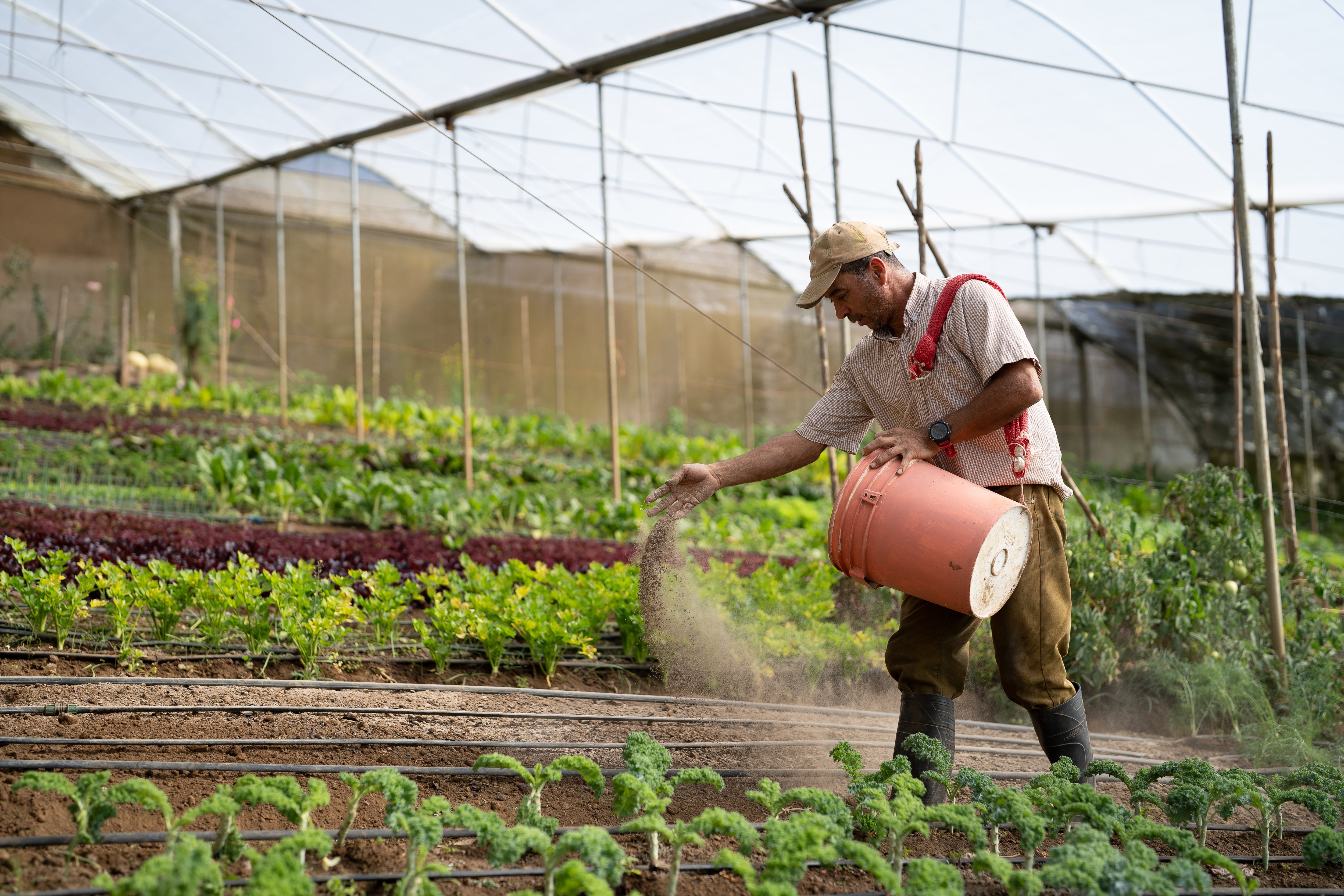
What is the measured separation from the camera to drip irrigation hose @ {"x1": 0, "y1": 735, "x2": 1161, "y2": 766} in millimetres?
2408

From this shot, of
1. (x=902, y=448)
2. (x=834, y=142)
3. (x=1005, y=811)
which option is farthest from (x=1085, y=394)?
(x=1005, y=811)

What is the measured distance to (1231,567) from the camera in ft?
14.4

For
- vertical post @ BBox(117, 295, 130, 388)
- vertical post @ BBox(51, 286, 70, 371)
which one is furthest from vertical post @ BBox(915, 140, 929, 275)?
vertical post @ BBox(51, 286, 70, 371)

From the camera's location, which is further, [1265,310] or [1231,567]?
[1265,310]

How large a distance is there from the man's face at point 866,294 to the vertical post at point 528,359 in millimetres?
11115

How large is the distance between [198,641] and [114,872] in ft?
4.78

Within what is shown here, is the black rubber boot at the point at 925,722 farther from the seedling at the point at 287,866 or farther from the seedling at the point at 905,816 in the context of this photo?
the seedling at the point at 287,866

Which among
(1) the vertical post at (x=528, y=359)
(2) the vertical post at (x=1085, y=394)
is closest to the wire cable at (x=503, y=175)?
(1) the vertical post at (x=528, y=359)

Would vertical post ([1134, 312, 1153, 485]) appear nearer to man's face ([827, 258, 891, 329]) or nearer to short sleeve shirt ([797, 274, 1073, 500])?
short sleeve shirt ([797, 274, 1073, 500])

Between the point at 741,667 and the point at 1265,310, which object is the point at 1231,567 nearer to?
the point at 741,667

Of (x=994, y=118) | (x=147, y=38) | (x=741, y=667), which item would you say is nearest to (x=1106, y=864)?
(x=741, y=667)

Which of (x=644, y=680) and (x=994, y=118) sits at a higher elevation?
(x=994, y=118)

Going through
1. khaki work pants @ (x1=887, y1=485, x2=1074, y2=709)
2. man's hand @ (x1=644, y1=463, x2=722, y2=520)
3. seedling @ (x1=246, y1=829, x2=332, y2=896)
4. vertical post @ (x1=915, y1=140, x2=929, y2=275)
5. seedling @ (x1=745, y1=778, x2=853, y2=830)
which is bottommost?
seedling @ (x1=745, y1=778, x2=853, y2=830)

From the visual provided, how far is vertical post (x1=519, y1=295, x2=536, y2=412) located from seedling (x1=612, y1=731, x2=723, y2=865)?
1137 centimetres
